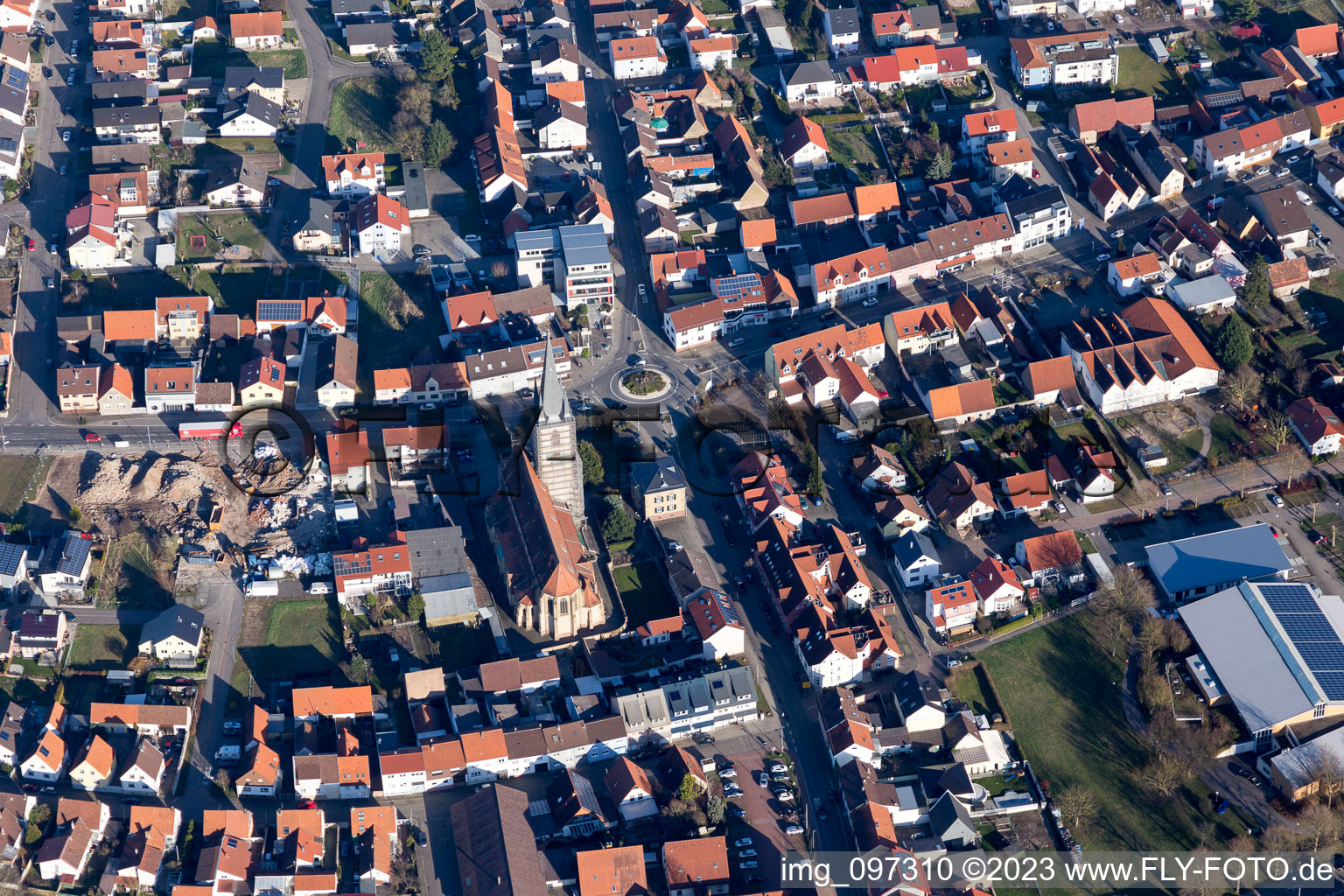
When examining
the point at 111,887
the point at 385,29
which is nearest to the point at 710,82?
the point at 385,29

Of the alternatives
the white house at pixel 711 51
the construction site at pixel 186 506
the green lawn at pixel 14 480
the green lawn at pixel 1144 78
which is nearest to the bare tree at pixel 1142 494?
the green lawn at pixel 1144 78

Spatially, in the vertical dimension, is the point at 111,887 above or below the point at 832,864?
above

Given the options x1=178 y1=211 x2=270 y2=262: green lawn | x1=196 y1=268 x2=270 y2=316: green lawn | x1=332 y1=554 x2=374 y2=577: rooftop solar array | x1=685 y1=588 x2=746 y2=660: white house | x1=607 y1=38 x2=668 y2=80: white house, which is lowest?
x1=685 y1=588 x2=746 y2=660: white house

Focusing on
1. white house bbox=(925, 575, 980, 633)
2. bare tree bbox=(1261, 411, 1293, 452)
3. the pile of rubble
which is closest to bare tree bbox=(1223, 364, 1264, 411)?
bare tree bbox=(1261, 411, 1293, 452)

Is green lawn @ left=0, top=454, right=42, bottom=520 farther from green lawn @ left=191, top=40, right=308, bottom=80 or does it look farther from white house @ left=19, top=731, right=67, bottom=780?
green lawn @ left=191, top=40, right=308, bottom=80

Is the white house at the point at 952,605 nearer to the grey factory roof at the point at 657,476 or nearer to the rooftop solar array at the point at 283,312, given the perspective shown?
the grey factory roof at the point at 657,476

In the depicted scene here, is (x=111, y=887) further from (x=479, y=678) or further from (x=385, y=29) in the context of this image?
(x=385, y=29)

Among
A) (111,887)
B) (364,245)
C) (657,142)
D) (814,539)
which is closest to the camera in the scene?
(111,887)
